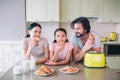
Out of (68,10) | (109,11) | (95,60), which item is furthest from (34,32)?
(109,11)

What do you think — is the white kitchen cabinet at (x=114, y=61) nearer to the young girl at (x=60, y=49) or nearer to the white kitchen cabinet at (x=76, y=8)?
the white kitchen cabinet at (x=76, y=8)

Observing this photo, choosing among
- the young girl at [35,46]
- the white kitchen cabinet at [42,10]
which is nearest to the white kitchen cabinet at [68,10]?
the white kitchen cabinet at [42,10]

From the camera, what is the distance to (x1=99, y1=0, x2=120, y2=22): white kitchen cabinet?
14.6 ft

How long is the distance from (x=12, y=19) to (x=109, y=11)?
230 cm

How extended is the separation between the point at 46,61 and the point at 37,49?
218 millimetres

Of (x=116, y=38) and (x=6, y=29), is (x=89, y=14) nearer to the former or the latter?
(x=116, y=38)

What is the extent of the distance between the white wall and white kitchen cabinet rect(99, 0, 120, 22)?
188 centimetres

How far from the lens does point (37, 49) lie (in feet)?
8.03

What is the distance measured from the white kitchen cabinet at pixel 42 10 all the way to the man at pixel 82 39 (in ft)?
6.33

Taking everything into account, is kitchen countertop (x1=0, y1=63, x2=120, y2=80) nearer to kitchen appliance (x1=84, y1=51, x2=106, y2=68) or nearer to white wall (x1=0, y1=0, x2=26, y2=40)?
kitchen appliance (x1=84, y1=51, x2=106, y2=68)

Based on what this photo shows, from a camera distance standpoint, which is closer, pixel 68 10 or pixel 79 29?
pixel 79 29

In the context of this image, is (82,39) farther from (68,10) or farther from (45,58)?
(68,10)

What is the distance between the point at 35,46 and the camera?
243 cm

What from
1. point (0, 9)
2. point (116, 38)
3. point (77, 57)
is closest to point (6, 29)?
point (0, 9)
